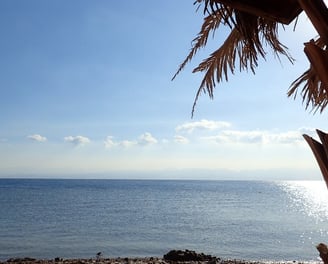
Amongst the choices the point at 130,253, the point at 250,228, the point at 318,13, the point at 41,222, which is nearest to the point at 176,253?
the point at 130,253

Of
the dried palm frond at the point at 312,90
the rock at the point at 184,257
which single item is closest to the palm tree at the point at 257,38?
the dried palm frond at the point at 312,90

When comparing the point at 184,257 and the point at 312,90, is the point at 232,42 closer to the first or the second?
the point at 312,90

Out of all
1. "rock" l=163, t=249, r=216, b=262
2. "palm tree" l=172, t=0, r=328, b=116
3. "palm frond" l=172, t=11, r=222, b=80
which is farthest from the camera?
"rock" l=163, t=249, r=216, b=262

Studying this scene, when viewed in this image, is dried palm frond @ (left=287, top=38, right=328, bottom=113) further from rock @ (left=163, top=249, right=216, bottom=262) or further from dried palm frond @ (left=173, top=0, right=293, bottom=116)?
rock @ (left=163, top=249, right=216, bottom=262)

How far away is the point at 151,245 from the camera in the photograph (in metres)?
25.1

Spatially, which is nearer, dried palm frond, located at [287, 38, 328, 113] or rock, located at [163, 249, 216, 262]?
dried palm frond, located at [287, 38, 328, 113]

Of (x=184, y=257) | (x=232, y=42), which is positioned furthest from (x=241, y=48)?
(x=184, y=257)

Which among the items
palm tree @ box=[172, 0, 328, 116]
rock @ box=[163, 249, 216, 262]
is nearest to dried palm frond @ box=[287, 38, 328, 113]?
palm tree @ box=[172, 0, 328, 116]

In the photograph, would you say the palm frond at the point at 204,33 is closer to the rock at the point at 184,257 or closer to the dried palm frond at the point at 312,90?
the dried palm frond at the point at 312,90

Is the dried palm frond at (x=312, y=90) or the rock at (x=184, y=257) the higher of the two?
the dried palm frond at (x=312, y=90)

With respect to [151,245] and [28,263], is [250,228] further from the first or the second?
[28,263]

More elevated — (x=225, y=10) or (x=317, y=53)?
(x=225, y=10)

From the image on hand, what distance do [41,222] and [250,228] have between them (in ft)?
55.9

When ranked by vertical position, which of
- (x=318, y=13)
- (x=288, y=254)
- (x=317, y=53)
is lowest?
(x=288, y=254)
